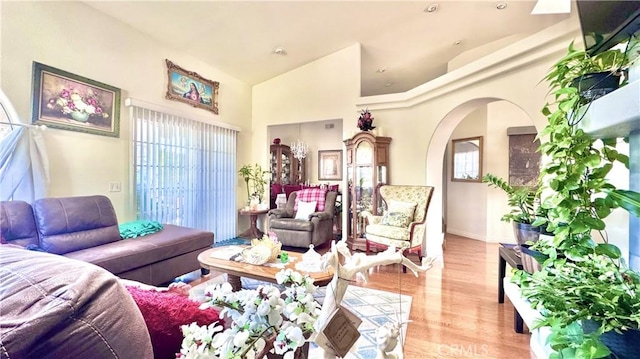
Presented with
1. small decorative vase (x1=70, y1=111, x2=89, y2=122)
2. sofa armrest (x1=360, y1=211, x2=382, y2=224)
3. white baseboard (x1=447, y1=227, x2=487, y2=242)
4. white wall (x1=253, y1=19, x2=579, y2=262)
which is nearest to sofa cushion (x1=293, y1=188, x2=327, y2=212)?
sofa armrest (x1=360, y1=211, x2=382, y2=224)

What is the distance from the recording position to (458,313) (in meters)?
2.26

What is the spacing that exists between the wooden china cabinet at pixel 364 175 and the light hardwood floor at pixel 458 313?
1.03 m

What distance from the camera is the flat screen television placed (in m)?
0.93

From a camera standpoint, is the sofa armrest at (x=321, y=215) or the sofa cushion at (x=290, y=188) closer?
the sofa armrest at (x=321, y=215)

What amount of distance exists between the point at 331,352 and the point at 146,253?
247cm

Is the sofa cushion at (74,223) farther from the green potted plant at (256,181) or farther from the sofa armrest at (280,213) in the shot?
the green potted plant at (256,181)

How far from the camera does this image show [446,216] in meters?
5.52

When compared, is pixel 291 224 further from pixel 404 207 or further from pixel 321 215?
pixel 404 207

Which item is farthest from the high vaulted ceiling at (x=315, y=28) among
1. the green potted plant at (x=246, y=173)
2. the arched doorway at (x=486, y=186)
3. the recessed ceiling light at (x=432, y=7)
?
the green potted plant at (x=246, y=173)

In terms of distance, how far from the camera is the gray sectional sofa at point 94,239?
2141 mm

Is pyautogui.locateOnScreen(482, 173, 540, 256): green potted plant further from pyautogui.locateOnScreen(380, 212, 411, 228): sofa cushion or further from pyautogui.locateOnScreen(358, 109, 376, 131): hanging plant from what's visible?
pyautogui.locateOnScreen(358, 109, 376, 131): hanging plant

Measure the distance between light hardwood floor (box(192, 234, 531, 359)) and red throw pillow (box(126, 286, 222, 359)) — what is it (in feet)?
2.78

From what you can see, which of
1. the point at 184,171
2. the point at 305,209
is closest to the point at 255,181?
the point at 305,209

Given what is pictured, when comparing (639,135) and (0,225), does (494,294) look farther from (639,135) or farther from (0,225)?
(0,225)
